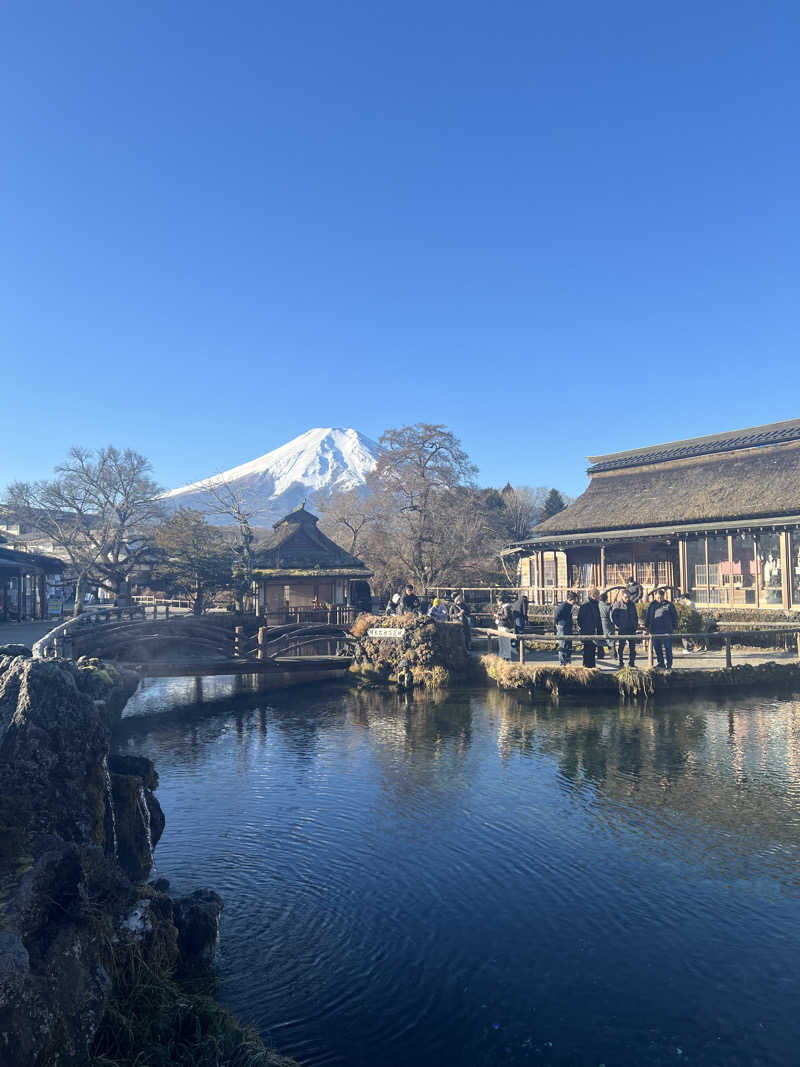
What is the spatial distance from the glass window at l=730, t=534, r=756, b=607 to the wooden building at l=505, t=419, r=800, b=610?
0.14 ft

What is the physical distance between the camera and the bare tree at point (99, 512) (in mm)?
43594

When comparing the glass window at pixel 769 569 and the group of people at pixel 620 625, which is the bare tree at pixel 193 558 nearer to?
the group of people at pixel 620 625

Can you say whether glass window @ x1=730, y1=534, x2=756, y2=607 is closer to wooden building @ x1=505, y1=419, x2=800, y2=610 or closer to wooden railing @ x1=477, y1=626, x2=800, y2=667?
wooden building @ x1=505, y1=419, x2=800, y2=610

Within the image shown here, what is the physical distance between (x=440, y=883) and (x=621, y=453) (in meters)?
35.2

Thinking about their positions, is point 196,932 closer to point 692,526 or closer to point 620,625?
point 620,625

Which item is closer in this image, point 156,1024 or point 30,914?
point 30,914

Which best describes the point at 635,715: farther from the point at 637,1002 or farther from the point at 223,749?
the point at 637,1002

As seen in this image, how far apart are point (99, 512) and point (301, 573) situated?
1874 cm

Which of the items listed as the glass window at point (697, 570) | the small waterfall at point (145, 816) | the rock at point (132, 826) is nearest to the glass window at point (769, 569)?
the glass window at point (697, 570)

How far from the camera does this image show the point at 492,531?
48.8 meters

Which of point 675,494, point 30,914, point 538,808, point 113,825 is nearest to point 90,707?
point 113,825

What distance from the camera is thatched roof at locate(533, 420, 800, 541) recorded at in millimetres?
30625

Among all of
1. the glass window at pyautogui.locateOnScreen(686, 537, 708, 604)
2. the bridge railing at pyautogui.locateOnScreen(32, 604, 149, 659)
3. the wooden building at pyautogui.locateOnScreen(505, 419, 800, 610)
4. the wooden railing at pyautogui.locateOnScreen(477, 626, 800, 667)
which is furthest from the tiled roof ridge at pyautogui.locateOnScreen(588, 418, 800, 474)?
the bridge railing at pyautogui.locateOnScreen(32, 604, 149, 659)

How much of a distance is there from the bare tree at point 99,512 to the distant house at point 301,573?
9.62 meters
